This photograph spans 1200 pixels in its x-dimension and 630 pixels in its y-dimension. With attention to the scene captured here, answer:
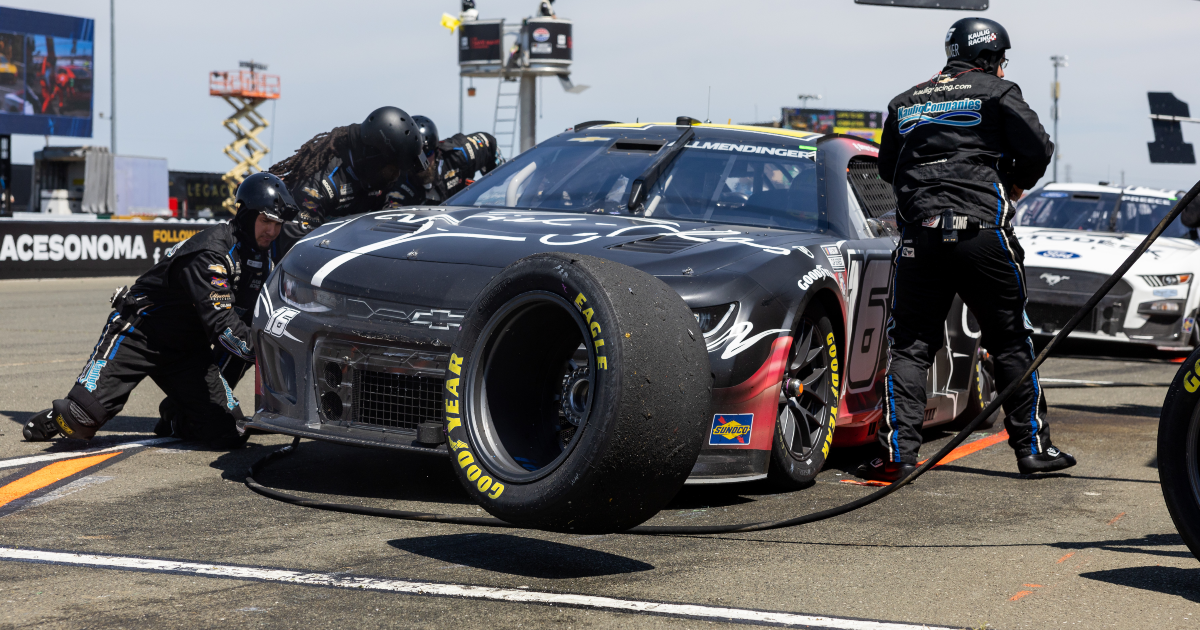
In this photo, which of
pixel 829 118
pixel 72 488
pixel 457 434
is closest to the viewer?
pixel 457 434

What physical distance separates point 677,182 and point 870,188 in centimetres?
101

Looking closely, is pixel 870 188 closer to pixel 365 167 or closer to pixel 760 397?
pixel 760 397

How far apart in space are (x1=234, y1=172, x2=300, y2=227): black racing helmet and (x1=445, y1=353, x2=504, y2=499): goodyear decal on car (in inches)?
91.9

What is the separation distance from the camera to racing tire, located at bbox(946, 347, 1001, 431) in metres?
6.60

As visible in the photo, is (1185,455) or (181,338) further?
(181,338)

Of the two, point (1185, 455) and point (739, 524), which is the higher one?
point (1185, 455)

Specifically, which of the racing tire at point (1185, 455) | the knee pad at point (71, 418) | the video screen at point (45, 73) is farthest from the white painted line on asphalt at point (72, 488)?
the video screen at point (45, 73)

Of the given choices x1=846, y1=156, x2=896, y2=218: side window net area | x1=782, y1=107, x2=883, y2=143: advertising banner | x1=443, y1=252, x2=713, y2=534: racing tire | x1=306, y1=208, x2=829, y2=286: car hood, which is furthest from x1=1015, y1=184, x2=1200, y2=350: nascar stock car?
x1=782, y1=107, x2=883, y2=143: advertising banner

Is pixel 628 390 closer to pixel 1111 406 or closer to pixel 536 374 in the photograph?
pixel 536 374

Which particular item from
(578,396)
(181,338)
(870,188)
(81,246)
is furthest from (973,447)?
(81,246)

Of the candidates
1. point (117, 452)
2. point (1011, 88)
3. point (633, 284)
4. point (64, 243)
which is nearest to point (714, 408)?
point (633, 284)

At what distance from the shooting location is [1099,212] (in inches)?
461

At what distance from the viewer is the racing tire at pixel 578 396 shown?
11.7ft

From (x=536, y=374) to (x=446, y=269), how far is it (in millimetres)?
620
